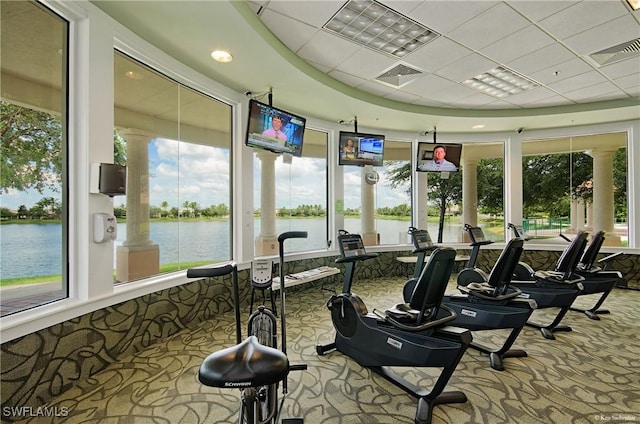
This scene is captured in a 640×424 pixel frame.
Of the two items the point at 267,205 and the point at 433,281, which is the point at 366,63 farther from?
the point at 433,281

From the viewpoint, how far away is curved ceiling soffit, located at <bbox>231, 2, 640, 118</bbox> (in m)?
3.61

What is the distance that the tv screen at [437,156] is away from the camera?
652 cm

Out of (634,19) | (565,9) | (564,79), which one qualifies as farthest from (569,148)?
(565,9)

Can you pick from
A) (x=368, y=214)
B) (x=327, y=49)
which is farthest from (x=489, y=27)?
(x=368, y=214)

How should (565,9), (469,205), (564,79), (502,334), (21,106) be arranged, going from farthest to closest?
(469,205) → (564,79) → (502,334) → (565,9) → (21,106)

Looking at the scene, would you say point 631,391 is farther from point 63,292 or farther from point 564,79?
point 63,292

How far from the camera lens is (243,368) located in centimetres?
114

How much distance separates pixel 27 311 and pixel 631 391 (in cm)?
478

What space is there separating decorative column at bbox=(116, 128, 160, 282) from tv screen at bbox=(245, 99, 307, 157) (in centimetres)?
153

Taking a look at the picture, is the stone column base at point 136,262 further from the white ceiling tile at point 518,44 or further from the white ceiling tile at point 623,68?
the white ceiling tile at point 623,68

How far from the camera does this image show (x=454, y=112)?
597cm

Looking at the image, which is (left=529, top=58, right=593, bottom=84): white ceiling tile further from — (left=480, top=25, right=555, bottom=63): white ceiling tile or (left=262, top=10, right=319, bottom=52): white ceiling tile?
(left=262, top=10, right=319, bottom=52): white ceiling tile

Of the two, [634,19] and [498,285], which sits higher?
[634,19]

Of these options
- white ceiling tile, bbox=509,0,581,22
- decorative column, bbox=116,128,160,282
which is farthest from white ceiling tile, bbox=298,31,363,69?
decorative column, bbox=116,128,160,282
